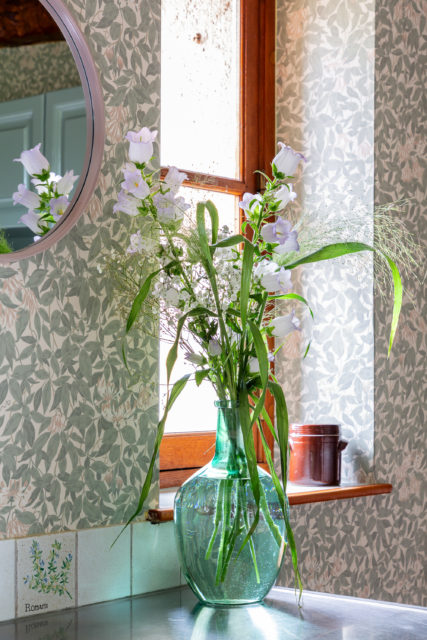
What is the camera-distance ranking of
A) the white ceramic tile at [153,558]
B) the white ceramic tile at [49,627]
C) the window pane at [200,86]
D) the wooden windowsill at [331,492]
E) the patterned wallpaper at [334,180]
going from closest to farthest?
the white ceramic tile at [49,627] < the white ceramic tile at [153,558] < the wooden windowsill at [331,492] < the window pane at [200,86] < the patterned wallpaper at [334,180]

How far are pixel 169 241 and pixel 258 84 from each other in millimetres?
983

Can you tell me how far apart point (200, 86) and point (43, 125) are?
81cm

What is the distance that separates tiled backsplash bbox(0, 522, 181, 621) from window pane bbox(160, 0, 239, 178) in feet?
2.97

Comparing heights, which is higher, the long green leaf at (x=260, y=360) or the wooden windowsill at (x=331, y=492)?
the long green leaf at (x=260, y=360)

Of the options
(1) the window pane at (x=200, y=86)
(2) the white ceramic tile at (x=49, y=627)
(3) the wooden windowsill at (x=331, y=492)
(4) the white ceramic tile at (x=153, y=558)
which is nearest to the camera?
(2) the white ceramic tile at (x=49, y=627)

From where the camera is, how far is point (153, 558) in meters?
1.65

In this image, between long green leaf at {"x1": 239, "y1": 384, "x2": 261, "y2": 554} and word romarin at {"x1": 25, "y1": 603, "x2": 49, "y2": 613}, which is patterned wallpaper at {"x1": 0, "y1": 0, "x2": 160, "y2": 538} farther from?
long green leaf at {"x1": 239, "y1": 384, "x2": 261, "y2": 554}

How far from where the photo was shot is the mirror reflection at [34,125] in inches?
55.8

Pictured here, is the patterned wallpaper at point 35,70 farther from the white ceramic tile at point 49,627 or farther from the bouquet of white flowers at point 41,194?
the white ceramic tile at point 49,627

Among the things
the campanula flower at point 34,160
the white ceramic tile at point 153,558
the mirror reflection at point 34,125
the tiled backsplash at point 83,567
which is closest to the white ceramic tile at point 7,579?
the tiled backsplash at point 83,567

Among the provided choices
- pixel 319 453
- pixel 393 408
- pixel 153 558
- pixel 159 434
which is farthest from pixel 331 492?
pixel 159 434

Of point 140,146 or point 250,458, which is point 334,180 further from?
point 250,458

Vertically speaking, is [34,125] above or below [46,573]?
above

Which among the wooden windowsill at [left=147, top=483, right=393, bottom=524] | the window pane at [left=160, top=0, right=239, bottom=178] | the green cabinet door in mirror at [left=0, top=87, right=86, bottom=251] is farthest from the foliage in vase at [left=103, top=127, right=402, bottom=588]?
the window pane at [left=160, top=0, right=239, bottom=178]
